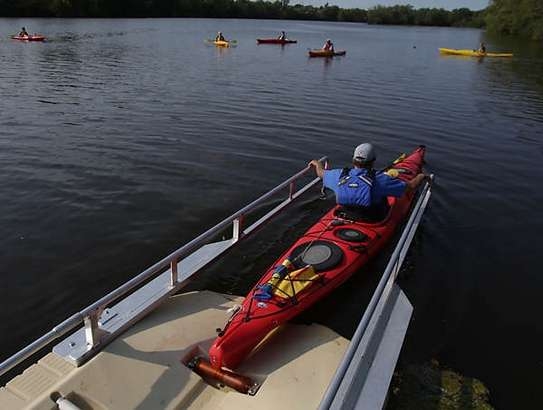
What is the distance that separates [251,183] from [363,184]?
4735 mm

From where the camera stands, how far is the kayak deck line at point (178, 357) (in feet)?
14.4

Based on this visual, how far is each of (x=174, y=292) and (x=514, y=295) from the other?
5399 millimetres

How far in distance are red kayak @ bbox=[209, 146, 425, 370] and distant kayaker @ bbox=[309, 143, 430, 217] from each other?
11.9 inches

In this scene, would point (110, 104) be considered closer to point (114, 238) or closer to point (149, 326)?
point (114, 238)

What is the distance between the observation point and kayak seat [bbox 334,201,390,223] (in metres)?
7.72

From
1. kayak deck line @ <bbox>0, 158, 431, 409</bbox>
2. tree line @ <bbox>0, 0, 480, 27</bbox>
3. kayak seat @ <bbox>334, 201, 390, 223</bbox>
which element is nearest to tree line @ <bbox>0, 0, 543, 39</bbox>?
tree line @ <bbox>0, 0, 480, 27</bbox>

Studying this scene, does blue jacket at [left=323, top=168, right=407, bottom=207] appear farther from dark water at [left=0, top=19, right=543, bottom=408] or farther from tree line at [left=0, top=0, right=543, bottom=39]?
tree line at [left=0, top=0, right=543, bottom=39]

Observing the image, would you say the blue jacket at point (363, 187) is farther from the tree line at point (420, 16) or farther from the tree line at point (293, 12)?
the tree line at point (420, 16)

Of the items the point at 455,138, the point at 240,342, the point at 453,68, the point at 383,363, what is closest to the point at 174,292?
the point at 240,342

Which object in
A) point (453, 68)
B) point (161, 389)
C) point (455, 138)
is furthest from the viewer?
point (453, 68)

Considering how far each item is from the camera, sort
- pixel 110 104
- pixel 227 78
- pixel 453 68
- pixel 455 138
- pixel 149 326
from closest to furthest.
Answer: pixel 149 326
pixel 455 138
pixel 110 104
pixel 227 78
pixel 453 68

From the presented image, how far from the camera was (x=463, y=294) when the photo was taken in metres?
7.69

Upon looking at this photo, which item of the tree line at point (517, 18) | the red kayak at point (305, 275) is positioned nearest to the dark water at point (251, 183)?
the red kayak at point (305, 275)

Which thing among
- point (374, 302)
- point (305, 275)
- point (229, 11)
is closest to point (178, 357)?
point (305, 275)
